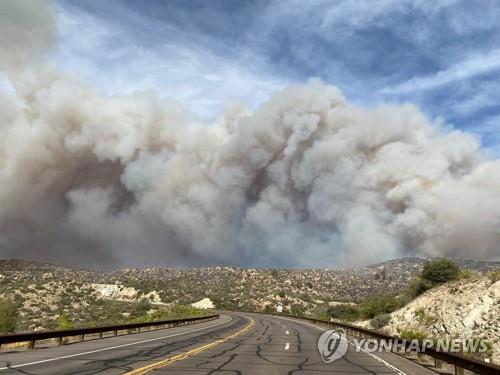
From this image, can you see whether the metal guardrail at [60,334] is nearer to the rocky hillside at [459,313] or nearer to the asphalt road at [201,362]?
the asphalt road at [201,362]

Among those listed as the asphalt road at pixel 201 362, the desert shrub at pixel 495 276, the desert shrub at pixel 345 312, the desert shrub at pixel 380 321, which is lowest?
the desert shrub at pixel 345 312

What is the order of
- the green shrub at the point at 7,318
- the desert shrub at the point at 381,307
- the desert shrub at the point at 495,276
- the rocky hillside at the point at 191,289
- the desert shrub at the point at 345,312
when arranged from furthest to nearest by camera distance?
the rocky hillside at the point at 191,289 < the desert shrub at the point at 345,312 < the desert shrub at the point at 381,307 < the green shrub at the point at 7,318 < the desert shrub at the point at 495,276

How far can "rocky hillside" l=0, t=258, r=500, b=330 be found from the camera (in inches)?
2185

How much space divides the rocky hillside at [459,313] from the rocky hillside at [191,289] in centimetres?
2472

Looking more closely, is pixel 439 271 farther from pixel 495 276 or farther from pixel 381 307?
pixel 495 276

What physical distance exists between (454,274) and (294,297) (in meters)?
59.7

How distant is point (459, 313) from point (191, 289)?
81.9 metres

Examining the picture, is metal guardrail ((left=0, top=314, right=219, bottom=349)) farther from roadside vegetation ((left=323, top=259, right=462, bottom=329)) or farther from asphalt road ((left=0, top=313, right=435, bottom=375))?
roadside vegetation ((left=323, top=259, right=462, bottom=329))

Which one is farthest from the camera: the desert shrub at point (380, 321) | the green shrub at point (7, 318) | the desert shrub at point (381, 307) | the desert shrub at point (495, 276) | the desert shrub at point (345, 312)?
the desert shrub at point (345, 312)

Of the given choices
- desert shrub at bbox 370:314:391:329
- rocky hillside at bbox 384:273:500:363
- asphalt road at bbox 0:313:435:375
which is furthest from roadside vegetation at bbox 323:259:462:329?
asphalt road at bbox 0:313:435:375

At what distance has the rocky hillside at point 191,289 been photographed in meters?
55.5

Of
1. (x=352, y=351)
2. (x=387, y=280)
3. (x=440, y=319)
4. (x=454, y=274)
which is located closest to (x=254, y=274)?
(x=387, y=280)

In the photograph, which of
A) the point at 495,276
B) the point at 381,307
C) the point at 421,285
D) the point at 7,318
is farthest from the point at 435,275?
the point at 7,318

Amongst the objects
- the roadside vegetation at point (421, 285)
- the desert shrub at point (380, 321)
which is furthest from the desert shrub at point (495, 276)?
the desert shrub at point (380, 321)
